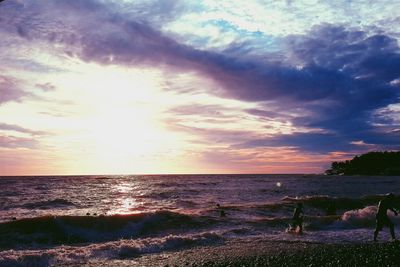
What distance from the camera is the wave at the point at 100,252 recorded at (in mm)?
17453

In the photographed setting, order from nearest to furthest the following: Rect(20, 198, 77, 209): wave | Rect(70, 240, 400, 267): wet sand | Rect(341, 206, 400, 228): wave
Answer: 1. Rect(70, 240, 400, 267): wet sand
2. Rect(341, 206, 400, 228): wave
3. Rect(20, 198, 77, 209): wave

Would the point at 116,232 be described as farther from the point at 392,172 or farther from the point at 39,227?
the point at 392,172

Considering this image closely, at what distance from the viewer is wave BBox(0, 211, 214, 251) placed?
24.8 m

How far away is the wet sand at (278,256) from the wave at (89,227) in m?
8.76

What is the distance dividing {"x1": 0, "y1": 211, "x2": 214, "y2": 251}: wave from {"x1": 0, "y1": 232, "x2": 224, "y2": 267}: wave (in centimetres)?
470

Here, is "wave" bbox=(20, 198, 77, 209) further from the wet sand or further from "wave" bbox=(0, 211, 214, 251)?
the wet sand

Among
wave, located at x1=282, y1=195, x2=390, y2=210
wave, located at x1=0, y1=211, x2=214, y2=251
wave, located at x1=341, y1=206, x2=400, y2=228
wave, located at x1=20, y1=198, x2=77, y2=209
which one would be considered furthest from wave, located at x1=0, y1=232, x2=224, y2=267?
wave, located at x1=20, y1=198, x2=77, y2=209

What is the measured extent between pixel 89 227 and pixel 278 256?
55.4ft

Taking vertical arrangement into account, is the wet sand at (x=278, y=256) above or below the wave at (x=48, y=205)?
above

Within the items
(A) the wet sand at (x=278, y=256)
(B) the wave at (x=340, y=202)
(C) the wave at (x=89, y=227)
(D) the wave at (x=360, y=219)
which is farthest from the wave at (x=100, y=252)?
(B) the wave at (x=340, y=202)

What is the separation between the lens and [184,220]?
31.2m

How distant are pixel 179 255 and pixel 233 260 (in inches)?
118


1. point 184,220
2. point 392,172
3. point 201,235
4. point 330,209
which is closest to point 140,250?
point 201,235

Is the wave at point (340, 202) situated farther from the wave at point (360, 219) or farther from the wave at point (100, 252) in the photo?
the wave at point (100, 252)
